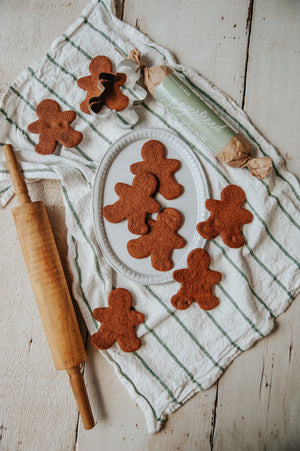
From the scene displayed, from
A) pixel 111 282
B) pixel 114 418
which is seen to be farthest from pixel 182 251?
pixel 114 418

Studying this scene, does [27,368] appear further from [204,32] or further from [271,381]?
[204,32]

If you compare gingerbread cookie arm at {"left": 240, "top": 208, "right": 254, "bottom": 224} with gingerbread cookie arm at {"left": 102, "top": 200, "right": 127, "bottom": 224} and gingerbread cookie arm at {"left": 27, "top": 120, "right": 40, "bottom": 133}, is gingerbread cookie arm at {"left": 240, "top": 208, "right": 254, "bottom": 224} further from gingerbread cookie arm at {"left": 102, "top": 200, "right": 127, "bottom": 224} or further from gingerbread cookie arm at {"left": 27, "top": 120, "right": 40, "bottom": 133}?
gingerbread cookie arm at {"left": 27, "top": 120, "right": 40, "bottom": 133}

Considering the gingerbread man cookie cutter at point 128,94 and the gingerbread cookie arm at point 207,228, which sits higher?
the gingerbread man cookie cutter at point 128,94

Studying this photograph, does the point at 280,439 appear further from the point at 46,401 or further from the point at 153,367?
the point at 46,401

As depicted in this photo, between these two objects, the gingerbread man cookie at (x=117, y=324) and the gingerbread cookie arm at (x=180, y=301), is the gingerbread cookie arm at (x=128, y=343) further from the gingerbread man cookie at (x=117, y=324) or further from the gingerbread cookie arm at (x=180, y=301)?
the gingerbread cookie arm at (x=180, y=301)

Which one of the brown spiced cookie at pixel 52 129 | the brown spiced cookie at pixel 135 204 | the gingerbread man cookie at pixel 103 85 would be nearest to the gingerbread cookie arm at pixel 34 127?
the brown spiced cookie at pixel 52 129

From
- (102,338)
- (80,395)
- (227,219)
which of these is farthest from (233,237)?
(80,395)

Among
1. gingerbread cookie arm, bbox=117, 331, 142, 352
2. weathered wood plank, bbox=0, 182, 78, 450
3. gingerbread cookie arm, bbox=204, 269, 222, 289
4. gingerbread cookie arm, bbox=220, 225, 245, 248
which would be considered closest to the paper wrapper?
gingerbread cookie arm, bbox=220, 225, 245, 248
